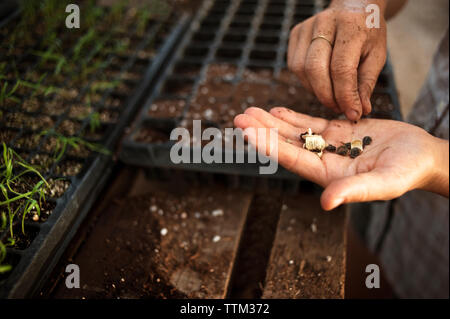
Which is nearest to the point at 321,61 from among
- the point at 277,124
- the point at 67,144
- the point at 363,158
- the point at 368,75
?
the point at 368,75

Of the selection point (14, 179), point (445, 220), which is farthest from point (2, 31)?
point (445, 220)

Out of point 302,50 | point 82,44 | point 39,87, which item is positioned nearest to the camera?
point 302,50

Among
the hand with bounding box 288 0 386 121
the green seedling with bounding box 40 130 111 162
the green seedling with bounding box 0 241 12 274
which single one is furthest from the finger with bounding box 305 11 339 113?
the green seedling with bounding box 0 241 12 274

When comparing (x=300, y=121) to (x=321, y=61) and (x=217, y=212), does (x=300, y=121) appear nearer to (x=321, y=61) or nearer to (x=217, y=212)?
(x=321, y=61)

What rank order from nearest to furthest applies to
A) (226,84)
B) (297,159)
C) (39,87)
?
1. (297,159)
2. (39,87)
3. (226,84)
